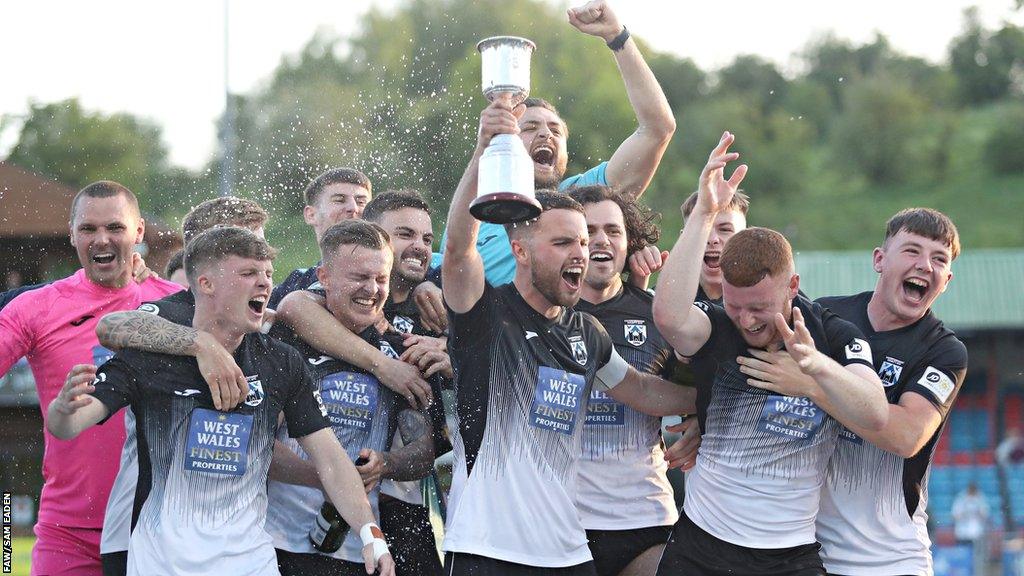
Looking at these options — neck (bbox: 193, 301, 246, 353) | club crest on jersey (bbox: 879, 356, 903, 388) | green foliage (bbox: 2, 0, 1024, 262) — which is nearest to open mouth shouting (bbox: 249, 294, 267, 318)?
neck (bbox: 193, 301, 246, 353)

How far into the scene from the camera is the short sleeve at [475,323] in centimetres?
530

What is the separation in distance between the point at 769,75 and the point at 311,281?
73445 mm

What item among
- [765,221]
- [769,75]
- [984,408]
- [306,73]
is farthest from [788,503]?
[769,75]

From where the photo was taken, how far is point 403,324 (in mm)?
6289

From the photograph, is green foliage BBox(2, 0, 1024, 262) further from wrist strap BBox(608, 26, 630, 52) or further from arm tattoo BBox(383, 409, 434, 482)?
arm tattoo BBox(383, 409, 434, 482)

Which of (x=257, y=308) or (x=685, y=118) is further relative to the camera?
(x=685, y=118)

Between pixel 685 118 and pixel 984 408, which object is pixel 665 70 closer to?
pixel 685 118

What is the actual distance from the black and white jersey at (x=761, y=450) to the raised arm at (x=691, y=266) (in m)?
0.18

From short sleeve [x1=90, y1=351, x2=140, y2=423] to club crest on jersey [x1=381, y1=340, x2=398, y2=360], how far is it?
1275 mm

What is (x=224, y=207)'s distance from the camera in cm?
673

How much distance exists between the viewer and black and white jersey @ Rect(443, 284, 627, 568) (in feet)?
17.1

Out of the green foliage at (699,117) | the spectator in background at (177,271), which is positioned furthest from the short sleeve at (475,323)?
the green foliage at (699,117)

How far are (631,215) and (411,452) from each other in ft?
5.27

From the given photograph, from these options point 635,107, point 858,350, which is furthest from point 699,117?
point 858,350
